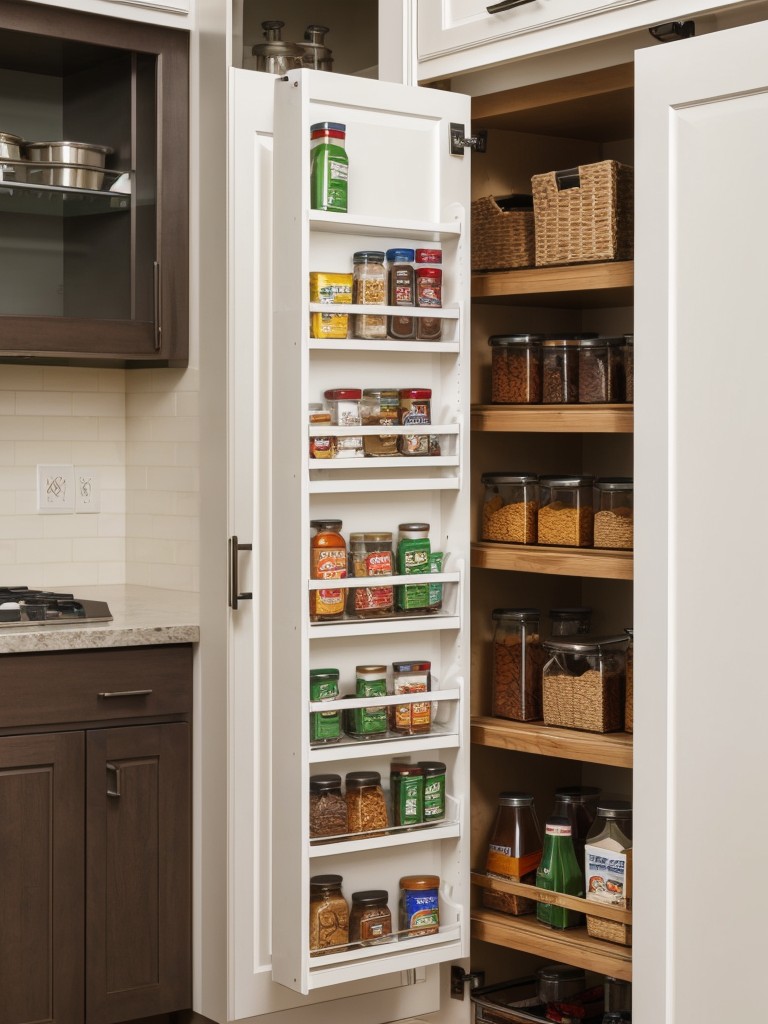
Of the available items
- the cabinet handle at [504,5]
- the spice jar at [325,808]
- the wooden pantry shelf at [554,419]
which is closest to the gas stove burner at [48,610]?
the spice jar at [325,808]

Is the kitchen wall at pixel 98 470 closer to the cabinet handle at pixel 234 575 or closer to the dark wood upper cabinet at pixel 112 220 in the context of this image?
the dark wood upper cabinet at pixel 112 220

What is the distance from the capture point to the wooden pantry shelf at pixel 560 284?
96.6 inches

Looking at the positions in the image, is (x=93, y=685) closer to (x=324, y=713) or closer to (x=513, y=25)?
(x=324, y=713)

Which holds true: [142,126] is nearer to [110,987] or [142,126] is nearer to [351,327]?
[351,327]

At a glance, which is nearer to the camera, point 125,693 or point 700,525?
point 700,525

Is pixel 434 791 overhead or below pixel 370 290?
below

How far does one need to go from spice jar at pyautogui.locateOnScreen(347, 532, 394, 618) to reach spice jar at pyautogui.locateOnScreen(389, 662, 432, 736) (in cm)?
12

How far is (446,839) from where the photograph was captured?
2.57 meters

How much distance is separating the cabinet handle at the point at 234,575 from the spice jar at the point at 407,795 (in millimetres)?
449

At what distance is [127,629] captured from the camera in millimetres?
2709

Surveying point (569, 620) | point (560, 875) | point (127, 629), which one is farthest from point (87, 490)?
point (560, 875)

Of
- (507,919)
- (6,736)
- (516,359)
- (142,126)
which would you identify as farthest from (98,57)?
(507,919)

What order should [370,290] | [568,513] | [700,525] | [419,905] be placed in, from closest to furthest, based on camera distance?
1. [700,525]
2. [370,290]
3. [419,905]
4. [568,513]

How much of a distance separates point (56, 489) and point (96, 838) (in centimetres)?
105
